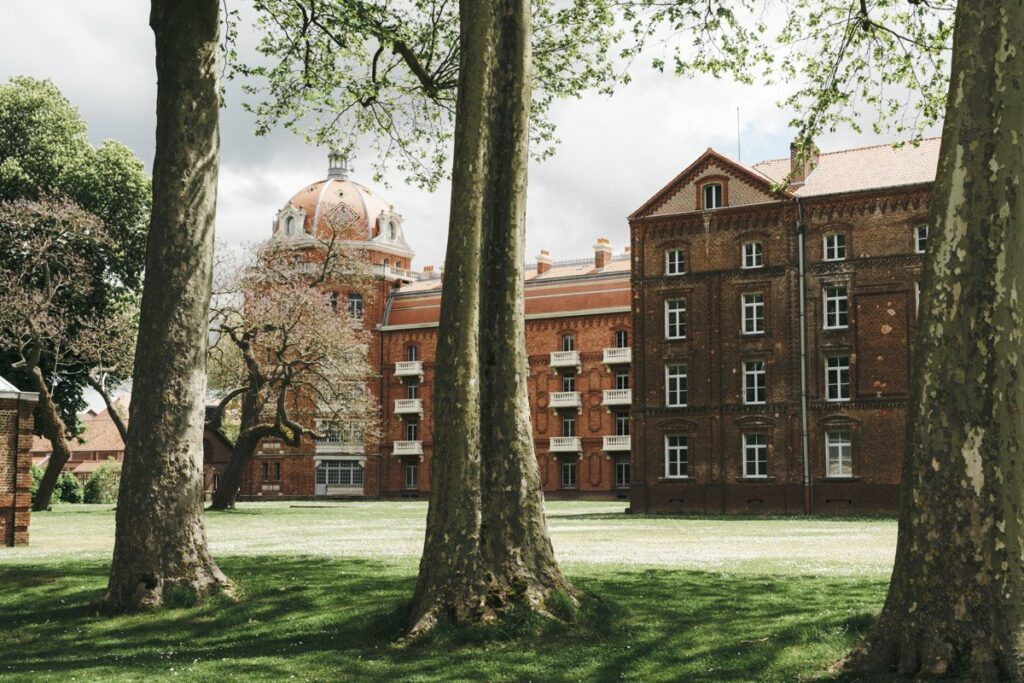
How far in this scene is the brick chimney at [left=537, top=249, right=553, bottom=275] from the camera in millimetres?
76688

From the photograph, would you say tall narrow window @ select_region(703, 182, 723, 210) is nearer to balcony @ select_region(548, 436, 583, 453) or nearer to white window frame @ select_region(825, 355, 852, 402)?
white window frame @ select_region(825, 355, 852, 402)

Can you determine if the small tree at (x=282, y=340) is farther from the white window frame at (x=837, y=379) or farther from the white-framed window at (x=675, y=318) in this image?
the white window frame at (x=837, y=379)

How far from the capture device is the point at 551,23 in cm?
1845

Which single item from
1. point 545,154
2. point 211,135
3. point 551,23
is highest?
point 551,23

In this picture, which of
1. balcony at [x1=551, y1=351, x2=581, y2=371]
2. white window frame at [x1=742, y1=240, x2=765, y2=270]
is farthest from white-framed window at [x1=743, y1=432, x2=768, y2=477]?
balcony at [x1=551, y1=351, x2=581, y2=371]

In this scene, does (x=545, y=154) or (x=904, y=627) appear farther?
(x=545, y=154)

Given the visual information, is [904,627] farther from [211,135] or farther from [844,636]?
[211,135]

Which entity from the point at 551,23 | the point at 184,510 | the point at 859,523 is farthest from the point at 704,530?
the point at 184,510

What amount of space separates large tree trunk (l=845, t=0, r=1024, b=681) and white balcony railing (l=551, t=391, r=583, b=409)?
203 feet

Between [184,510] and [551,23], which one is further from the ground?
[551,23]

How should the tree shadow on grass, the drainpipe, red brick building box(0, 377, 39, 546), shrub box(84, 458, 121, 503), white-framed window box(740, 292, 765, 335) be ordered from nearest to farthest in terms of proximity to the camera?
the tree shadow on grass
red brick building box(0, 377, 39, 546)
the drainpipe
white-framed window box(740, 292, 765, 335)
shrub box(84, 458, 121, 503)

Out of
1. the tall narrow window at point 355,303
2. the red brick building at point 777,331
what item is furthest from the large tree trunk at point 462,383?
A: the tall narrow window at point 355,303

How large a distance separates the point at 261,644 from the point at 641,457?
36.4m

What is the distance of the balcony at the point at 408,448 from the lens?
247 feet
